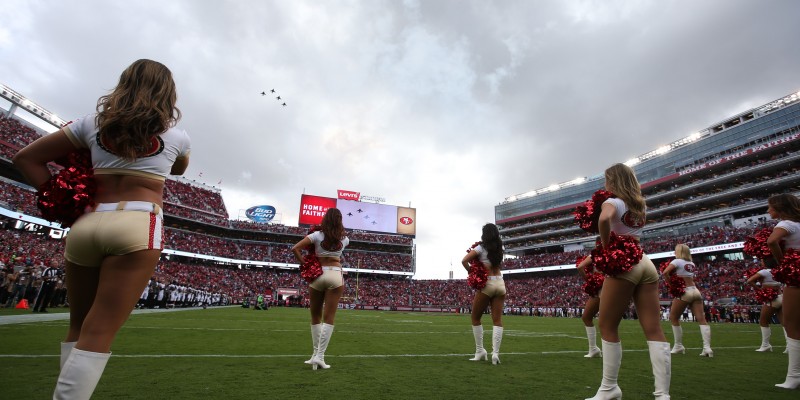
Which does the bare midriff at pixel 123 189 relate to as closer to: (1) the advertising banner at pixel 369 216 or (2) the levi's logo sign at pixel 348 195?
(1) the advertising banner at pixel 369 216

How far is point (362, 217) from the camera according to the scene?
61.4m

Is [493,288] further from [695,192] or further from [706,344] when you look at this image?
[695,192]

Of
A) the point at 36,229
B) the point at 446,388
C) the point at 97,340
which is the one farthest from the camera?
the point at 36,229

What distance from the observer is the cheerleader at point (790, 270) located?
483 centimetres

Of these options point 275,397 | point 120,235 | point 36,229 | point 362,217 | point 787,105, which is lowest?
point 275,397

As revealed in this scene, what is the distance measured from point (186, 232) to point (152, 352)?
194 feet

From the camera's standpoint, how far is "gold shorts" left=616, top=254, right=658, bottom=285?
3.86 m

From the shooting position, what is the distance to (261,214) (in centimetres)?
6975

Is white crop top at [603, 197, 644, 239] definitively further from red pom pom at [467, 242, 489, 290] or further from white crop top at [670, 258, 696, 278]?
white crop top at [670, 258, 696, 278]

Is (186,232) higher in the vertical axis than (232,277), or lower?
higher

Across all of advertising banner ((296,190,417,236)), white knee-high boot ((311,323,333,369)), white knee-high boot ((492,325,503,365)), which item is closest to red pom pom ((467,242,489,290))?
white knee-high boot ((492,325,503,365))

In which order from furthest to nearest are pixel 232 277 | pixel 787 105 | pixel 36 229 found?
1. pixel 232 277
2. pixel 787 105
3. pixel 36 229

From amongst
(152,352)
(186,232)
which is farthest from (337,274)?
(186,232)

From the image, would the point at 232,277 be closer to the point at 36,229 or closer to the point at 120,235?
the point at 36,229
